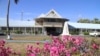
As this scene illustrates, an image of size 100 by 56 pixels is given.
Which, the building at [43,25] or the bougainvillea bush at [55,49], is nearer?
the bougainvillea bush at [55,49]

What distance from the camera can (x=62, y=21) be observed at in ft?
217

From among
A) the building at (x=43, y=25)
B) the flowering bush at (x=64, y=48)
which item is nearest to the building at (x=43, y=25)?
the building at (x=43, y=25)

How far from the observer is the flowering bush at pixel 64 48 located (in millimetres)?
5588

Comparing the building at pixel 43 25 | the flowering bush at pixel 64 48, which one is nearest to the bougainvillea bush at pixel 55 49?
the flowering bush at pixel 64 48

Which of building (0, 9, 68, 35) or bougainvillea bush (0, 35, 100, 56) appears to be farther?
building (0, 9, 68, 35)

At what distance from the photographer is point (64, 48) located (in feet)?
18.9

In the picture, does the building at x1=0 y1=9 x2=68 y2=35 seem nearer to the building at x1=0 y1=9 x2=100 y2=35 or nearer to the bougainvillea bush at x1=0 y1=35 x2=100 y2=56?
the building at x1=0 y1=9 x2=100 y2=35

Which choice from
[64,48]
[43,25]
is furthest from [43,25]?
[64,48]

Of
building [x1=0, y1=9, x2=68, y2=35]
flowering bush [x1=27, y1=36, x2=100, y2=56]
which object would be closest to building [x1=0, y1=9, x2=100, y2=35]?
building [x1=0, y1=9, x2=68, y2=35]

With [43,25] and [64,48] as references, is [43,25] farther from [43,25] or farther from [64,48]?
[64,48]

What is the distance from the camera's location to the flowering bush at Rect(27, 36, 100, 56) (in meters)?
5.59

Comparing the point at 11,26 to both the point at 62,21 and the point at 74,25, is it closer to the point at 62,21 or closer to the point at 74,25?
the point at 62,21

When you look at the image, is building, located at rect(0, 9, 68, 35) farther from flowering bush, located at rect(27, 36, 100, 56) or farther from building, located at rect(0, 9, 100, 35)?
flowering bush, located at rect(27, 36, 100, 56)

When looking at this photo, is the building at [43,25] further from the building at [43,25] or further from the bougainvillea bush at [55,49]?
the bougainvillea bush at [55,49]
